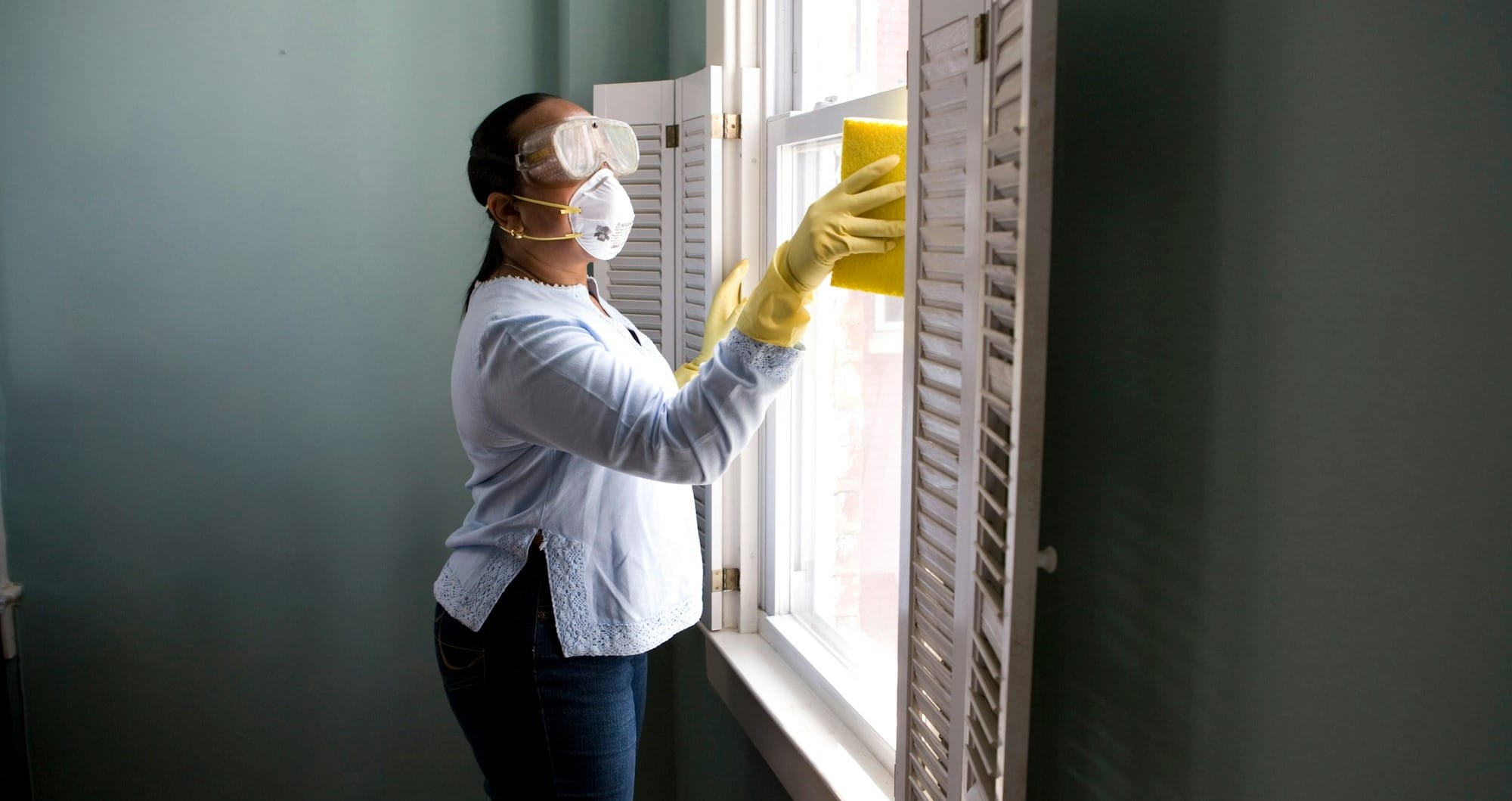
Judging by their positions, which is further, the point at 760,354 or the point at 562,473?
the point at 562,473

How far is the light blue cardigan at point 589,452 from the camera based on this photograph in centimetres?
121

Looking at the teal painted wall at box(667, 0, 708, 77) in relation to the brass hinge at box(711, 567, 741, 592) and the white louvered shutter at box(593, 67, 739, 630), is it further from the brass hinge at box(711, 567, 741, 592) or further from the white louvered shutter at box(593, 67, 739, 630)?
the brass hinge at box(711, 567, 741, 592)

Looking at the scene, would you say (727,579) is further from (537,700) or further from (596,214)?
(596,214)

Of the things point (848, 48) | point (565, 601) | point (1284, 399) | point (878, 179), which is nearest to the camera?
point (1284, 399)

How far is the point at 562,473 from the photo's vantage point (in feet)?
4.47

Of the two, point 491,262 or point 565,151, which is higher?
point 565,151

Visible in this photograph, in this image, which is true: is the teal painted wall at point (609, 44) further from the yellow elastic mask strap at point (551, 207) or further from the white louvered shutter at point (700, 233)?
the yellow elastic mask strap at point (551, 207)

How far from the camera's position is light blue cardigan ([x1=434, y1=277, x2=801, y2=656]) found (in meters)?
1.21

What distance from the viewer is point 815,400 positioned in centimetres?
181

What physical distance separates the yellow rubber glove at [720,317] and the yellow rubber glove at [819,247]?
56 centimetres

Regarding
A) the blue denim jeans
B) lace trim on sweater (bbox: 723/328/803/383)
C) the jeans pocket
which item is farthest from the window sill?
lace trim on sweater (bbox: 723/328/803/383)

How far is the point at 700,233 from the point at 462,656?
0.86 meters

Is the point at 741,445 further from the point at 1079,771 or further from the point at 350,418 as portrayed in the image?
the point at 350,418

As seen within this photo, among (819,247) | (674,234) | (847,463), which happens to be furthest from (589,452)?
(674,234)
